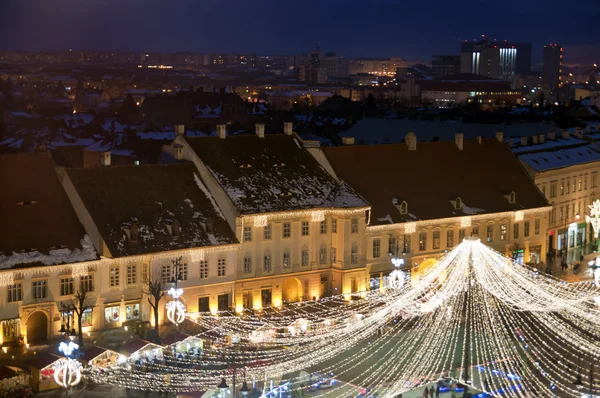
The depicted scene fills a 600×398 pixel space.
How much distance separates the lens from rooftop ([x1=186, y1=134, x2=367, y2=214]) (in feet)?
165

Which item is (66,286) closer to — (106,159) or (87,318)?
(87,318)

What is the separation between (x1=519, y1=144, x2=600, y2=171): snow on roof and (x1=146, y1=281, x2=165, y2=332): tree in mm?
24207

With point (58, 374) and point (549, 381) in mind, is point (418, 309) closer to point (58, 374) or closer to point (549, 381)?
point (549, 381)

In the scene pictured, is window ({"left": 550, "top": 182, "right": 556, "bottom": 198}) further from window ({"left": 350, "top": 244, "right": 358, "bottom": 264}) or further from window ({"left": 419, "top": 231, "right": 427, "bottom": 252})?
window ({"left": 350, "top": 244, "right": 358, "bottom": 264})

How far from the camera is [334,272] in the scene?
5178cm

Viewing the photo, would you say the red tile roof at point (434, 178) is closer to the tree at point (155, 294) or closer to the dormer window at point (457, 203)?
the dormer window at point (457, 203)

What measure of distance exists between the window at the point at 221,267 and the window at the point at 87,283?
19.2 ft

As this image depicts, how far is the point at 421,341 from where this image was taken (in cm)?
4509

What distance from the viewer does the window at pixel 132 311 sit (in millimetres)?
45856

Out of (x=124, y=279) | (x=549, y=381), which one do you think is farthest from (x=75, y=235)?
(x=549, y=381)

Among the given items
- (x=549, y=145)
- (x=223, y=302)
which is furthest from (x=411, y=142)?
(x=223, y=302)

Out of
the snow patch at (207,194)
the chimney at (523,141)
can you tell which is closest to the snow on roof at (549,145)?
the chimney at (523,141)

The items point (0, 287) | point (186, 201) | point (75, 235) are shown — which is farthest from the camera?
point (186, 201)

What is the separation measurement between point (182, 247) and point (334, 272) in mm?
8055
